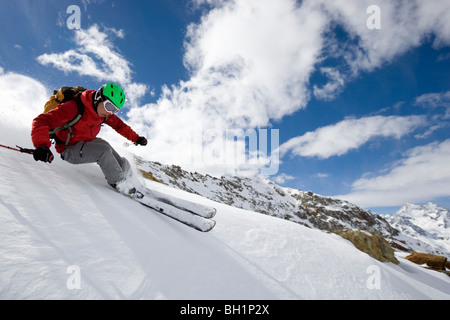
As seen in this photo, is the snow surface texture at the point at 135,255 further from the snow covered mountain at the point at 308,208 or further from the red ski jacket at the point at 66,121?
the snow covered mountain at the point at 308,208

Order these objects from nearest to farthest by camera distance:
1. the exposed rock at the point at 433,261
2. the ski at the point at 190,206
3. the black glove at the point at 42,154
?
1. the black glove at the point at 42,154
2. the ski at the point at 190,206
3. the exposed rock at the point at 433,261

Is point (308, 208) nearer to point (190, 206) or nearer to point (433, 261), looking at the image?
point (433, 261)

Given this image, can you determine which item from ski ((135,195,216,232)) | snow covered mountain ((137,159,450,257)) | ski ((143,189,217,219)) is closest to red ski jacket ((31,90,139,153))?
ski ((135,195,216,232))

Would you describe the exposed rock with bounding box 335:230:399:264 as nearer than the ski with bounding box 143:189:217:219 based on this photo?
No

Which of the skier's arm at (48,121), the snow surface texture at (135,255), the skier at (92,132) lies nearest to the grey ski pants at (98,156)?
the skier at (92,132)

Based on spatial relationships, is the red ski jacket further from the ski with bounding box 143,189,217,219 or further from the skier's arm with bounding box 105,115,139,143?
the ski with bounding box 143,189,217,219

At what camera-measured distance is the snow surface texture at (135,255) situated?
1.90 metres

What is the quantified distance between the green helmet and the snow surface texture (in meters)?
1.71

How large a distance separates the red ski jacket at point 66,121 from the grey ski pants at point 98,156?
169 mm

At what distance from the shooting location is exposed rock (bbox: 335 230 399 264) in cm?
939

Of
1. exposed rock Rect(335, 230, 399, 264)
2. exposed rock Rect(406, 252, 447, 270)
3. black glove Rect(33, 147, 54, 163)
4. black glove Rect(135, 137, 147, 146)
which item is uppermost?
black glove Rect(135, 137, 147, 146)

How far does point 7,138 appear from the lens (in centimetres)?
526
